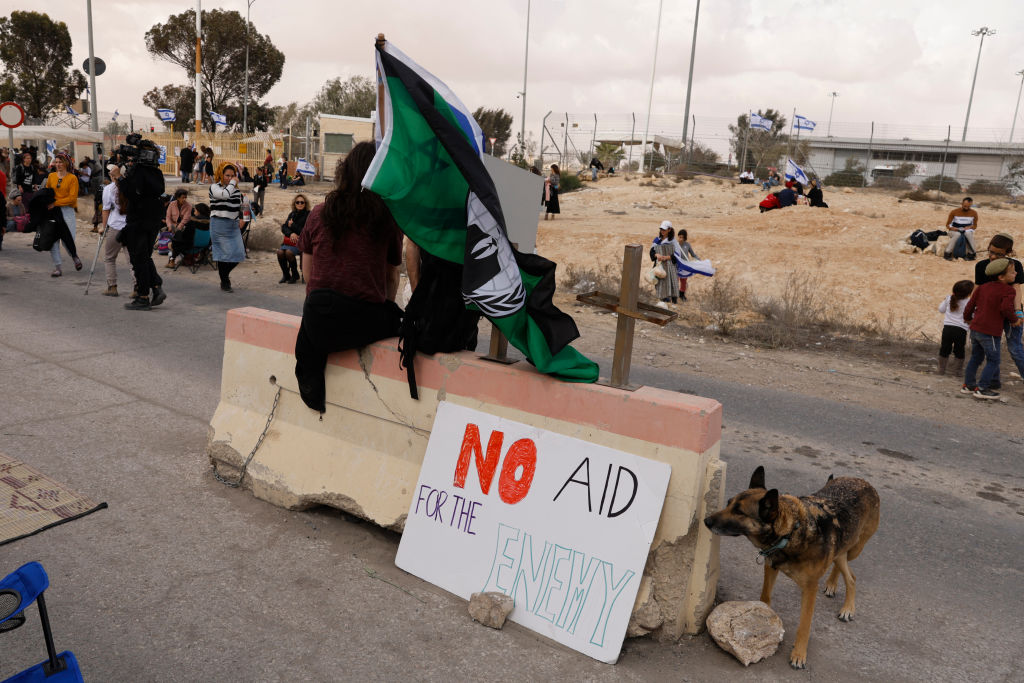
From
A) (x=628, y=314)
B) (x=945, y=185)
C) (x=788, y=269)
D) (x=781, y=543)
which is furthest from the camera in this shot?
(x=945, y=185)

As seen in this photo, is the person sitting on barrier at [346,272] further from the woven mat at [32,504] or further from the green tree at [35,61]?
the green tree at [35,61]

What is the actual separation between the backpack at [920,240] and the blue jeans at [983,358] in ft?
35.7

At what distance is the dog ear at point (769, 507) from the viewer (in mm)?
3131

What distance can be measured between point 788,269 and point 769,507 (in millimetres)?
14762

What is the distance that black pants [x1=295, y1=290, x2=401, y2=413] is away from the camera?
14.1ft

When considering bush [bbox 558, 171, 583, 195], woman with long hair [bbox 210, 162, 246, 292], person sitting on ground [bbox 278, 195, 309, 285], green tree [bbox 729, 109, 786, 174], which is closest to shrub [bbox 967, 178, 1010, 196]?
green tree [bbox 729, 109, 786, 174]

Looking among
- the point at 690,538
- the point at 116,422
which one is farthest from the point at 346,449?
the point at 116,422

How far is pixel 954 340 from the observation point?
9.36 metres

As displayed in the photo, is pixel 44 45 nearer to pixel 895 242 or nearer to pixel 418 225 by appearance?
pixel 895 242

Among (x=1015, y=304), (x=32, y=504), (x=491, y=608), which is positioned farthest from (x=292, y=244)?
(x=491, y=608)

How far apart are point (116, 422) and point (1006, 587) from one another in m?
6.01

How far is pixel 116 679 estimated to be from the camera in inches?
120

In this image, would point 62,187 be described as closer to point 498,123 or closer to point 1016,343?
point 1016,343

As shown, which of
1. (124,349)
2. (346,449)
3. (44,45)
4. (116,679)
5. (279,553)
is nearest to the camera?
(116,679)
